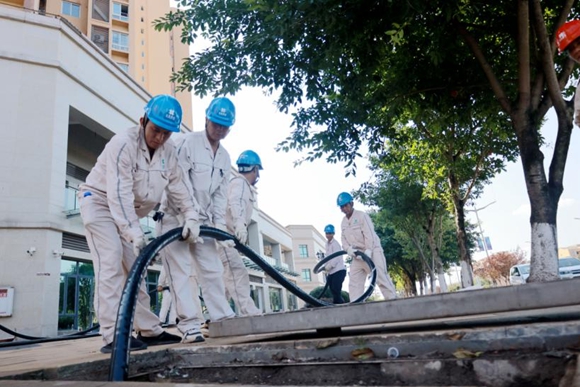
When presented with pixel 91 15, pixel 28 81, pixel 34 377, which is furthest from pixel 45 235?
pixel 91 15

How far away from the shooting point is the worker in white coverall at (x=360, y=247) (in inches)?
296

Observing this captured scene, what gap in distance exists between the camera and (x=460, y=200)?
12.4 m

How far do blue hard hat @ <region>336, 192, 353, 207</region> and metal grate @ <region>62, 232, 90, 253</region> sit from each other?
9762mm

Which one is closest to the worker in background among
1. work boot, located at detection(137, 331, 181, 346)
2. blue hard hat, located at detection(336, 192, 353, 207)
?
blue hard hat, located at detection(336, 192, 353, 207)

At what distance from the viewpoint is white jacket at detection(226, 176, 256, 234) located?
500 centimetres

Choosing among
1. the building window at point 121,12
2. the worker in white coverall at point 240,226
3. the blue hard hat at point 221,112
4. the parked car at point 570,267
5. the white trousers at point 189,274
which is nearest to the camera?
the white trousers at point 189,274

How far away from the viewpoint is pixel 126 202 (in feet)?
10.2

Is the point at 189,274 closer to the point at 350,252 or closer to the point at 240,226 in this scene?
the point at 240,226

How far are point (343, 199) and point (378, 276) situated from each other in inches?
63.1

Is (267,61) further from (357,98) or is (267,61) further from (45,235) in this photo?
(45,235)

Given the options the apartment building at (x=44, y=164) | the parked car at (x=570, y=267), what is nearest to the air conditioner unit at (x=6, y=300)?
the apartment building at (x=44, y=164)

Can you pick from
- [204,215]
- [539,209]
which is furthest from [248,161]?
[539,209]

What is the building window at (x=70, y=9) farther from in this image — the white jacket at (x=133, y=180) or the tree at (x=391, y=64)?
the white jacket at (x=133, y=180)

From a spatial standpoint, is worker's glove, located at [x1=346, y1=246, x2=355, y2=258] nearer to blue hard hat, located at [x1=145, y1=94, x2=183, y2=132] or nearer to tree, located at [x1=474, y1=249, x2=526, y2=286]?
blue hard hat, located at [x1=145, y1=94, x2=183, y2=132]
